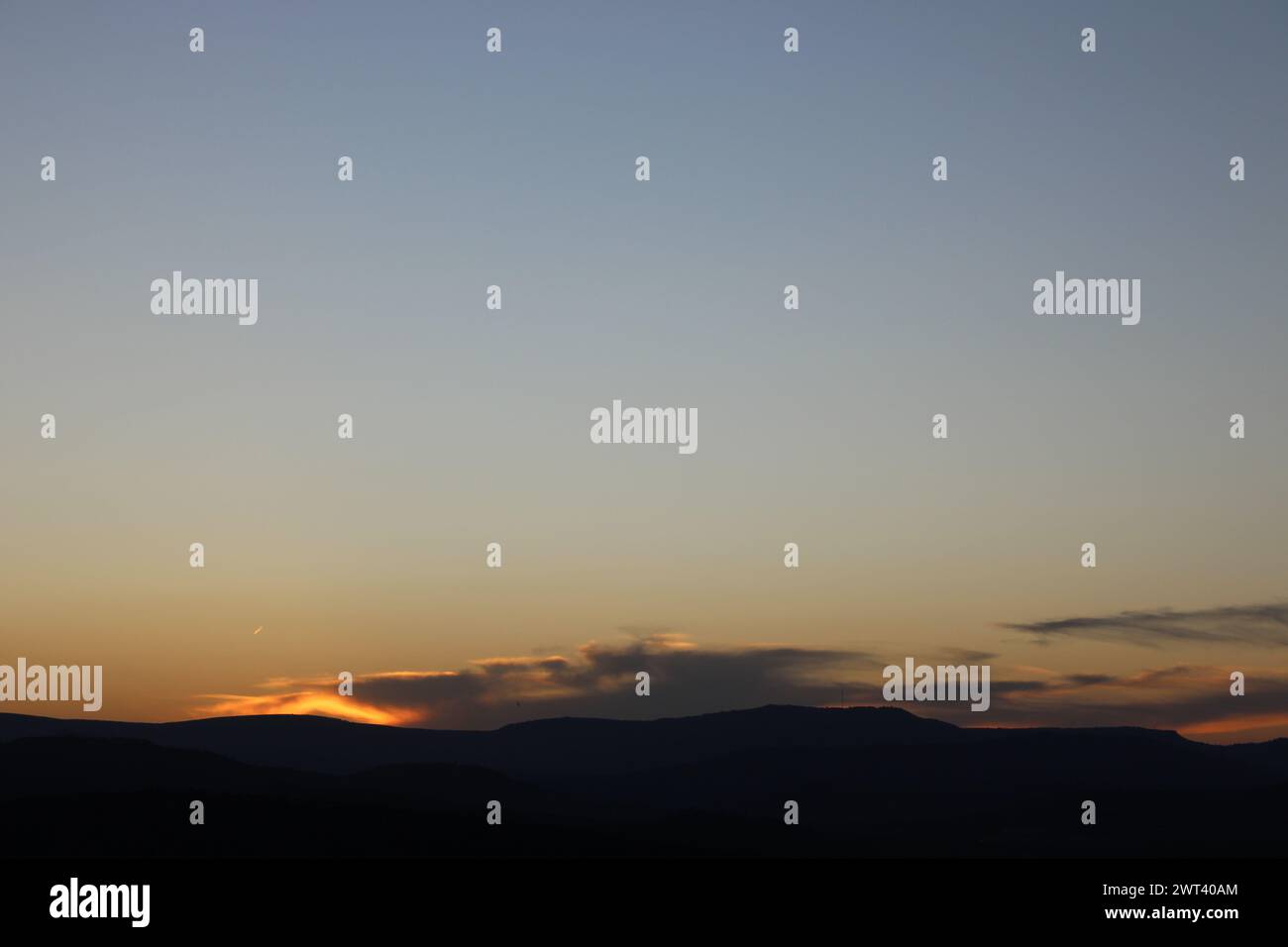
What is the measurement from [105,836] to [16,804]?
33.8 metres
